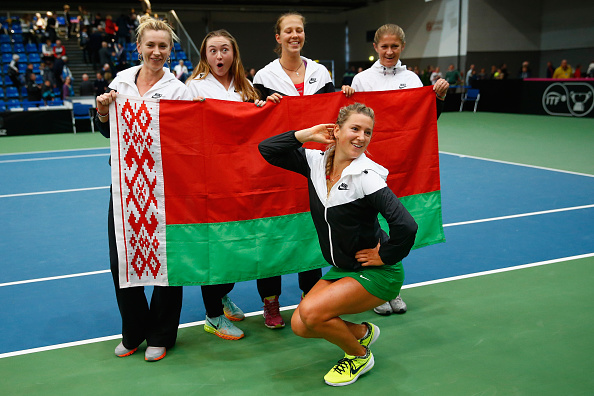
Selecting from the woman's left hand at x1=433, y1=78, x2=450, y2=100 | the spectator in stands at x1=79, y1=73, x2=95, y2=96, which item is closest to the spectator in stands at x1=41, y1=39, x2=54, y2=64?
the spectator in stands at x1=79, y1=73, x2=95, y2=96

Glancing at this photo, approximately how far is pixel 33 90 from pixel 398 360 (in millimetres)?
19126

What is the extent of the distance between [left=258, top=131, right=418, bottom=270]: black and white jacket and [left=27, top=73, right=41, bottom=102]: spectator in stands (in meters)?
18.4

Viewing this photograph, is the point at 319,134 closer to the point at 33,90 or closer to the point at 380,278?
the point at 380,278

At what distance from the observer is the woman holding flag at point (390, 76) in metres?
4.04

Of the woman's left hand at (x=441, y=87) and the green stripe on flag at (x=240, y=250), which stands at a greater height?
the woman's left hand at (x=441, y=87)

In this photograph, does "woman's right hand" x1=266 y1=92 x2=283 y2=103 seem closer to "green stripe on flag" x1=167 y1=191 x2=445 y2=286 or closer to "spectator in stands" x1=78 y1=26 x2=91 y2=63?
"green stripe on flag" x1=167 y1=191 x2=445 y2=286

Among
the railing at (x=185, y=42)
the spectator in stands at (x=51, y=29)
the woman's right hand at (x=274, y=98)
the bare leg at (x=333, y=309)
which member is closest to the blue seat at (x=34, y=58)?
the spectator in stands at (x=51, y=29)

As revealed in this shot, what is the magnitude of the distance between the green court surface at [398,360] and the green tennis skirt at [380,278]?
0.51 meters

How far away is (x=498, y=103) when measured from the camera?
21234mm

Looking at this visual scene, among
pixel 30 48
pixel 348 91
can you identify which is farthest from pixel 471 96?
pixel 348 91

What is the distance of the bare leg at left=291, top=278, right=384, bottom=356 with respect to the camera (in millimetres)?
3006

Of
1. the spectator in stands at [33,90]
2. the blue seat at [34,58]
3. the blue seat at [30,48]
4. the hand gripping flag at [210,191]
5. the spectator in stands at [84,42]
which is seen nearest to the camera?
the hand gripping flag at [210,191]

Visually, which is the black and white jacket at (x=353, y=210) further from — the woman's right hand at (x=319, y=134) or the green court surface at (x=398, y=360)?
the green court surface at (x=398, y=360)

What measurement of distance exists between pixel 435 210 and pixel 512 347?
4.26ft
